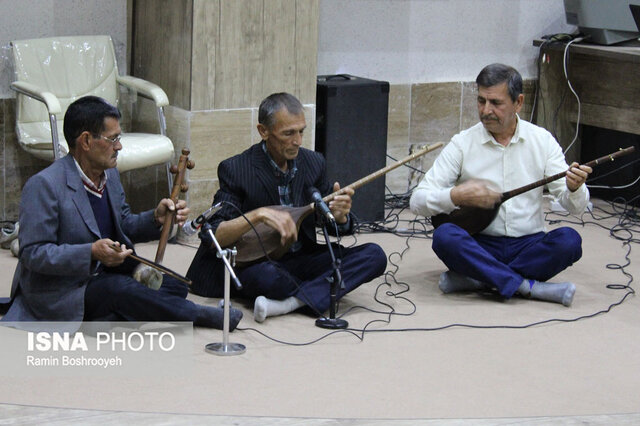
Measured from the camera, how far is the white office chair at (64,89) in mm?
5121

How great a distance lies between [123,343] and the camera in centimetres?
377

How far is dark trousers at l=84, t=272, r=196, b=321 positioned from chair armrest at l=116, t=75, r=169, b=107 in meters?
1.56

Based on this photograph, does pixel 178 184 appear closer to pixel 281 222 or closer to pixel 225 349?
pixel 281 222

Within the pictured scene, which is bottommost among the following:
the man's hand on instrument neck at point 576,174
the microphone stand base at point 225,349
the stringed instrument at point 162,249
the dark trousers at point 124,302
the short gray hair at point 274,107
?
the microphone stand base at point 225,349

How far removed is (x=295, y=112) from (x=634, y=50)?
3.00 meters

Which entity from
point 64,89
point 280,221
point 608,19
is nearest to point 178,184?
point 280,221

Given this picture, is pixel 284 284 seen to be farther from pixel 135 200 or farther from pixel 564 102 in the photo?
pixel 564 102

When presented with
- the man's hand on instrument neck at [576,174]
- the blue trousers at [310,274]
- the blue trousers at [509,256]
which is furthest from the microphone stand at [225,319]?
the man's hand on instrument neck at [576,174]

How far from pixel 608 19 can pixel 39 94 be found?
3424 millimetres

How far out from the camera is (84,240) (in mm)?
3775

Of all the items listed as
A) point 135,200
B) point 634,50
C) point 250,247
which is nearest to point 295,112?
point 250,247

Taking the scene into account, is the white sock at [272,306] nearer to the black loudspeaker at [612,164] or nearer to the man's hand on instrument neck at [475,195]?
the man's hand on instrument neck at [475,195]

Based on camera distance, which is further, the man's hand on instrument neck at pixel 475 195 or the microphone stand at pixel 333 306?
the man's hand on instrument neck at pixel 475 195

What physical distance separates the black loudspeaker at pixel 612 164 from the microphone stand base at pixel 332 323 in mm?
3119
